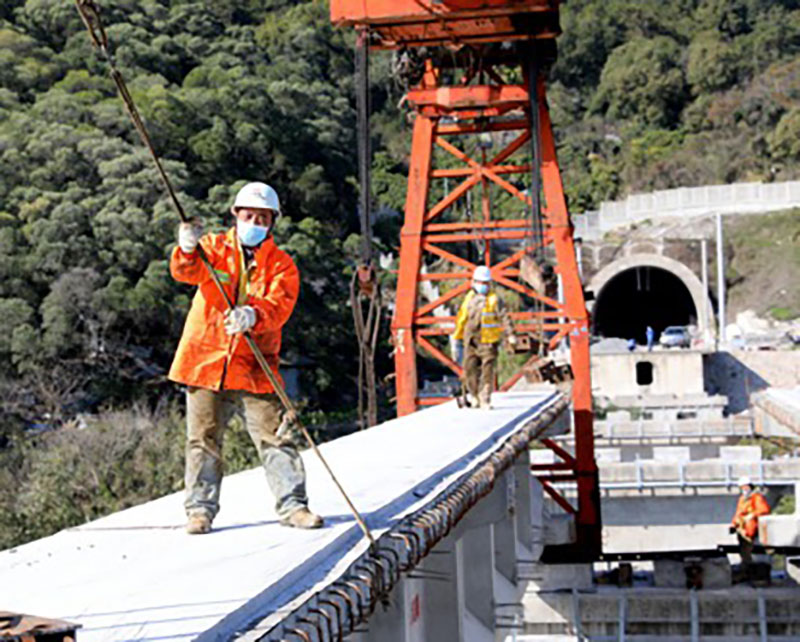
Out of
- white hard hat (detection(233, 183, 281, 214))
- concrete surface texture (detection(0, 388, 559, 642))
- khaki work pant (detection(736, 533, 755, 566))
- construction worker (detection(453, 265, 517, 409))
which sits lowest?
khaki work pant (detection(736, 533, 755, 566))

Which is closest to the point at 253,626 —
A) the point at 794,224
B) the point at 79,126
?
the point at 79,126

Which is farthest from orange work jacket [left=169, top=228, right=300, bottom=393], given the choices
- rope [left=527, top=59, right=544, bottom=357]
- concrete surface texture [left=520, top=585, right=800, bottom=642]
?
concrete surface texture [left=520, top=585, right=800, bottom=642]

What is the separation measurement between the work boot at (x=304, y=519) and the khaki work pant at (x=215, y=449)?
3 centimetres

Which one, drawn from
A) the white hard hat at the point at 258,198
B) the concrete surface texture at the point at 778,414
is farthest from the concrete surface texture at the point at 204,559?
the concrete surface texture at the point at 778,414

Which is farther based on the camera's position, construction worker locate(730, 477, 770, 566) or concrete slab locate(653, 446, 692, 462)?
concrete slab locate(653, 446, 692, 462)

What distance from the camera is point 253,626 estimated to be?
4.38m

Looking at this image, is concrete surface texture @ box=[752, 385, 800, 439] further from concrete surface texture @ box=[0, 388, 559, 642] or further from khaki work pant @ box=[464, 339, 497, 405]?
concrete surface texture @ box=[0, 388, 559, 642]

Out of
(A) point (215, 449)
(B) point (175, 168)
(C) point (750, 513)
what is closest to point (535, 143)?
(C) point (750, 513)

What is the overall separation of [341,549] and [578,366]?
14.0m

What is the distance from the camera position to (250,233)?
6.40 metres

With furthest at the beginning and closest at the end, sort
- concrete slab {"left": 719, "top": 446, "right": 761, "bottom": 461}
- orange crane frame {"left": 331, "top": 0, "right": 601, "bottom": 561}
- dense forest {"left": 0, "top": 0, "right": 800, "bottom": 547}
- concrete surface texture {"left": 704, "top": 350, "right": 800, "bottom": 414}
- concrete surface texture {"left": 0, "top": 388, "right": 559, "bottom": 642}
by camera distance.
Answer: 1. concrete surface texture {"left": 704, "top": 350, "right": 800, "bottom": 414}
2. dense forest {"left": 0, "top": 0, "right": 800, "bottom": 547}
3. concrete slab {"left": 719, "top": 446, "right": 761, "bottom": 461}
4. orange crane frame {"left": 331, "top": 0, "right": 601, "bottom": 561}
5. concrete surface texture {"left": 0, "top": 388, "right": 559, "bottom": 642}

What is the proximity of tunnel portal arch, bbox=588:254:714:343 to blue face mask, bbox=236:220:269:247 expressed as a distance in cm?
4882

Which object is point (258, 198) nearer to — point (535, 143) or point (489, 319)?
point (489, 319)

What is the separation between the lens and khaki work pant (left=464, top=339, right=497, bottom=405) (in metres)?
15.4
